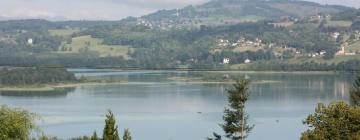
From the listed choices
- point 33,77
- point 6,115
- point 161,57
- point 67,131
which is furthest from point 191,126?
point 161,57

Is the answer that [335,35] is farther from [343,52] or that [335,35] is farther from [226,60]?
[226,60]

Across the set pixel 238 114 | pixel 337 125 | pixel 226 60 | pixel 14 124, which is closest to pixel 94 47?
pixel 226 60

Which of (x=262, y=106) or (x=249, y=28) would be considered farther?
(x=249, y=28)

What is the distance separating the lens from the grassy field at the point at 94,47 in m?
145

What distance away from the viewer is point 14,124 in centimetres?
1460

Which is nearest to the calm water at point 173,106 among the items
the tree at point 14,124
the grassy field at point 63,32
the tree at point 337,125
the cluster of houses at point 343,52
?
the tree at point 14,124

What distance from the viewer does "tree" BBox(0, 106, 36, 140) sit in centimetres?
1441

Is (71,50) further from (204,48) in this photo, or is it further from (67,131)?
(67,131)

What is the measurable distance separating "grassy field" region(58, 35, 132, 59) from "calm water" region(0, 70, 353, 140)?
4963cm

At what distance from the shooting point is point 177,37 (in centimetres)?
17462

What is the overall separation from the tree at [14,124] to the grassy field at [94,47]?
124 metres

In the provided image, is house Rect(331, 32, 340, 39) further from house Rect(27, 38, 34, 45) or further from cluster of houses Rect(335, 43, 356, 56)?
house Rect(27, 38, 34, 45)

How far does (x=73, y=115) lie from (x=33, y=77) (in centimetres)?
3746

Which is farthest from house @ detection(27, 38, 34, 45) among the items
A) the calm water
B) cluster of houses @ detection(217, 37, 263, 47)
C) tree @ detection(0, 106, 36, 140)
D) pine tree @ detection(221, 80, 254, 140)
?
tree @ detection(0, 106, 36, 140)
